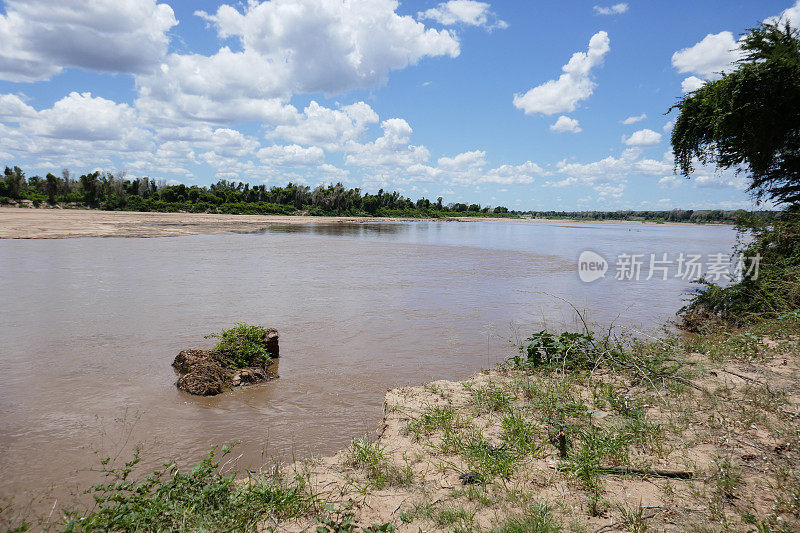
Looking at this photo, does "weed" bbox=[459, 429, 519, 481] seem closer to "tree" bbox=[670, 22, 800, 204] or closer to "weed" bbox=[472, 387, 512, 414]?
"weed" bbox=[472, 387, 512, 414]

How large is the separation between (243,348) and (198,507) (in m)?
3.60

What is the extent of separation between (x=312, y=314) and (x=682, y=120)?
49.7ft

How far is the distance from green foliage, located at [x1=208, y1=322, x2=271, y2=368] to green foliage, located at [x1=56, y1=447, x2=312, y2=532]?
2896mm

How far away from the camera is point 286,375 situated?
6680 mm

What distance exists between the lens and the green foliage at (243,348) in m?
6.49

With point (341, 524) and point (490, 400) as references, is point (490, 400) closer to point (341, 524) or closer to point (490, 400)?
point (490, 400)

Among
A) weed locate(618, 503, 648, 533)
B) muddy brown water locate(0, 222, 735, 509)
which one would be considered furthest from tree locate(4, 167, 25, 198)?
weed locate(618, 503, 648, 533)

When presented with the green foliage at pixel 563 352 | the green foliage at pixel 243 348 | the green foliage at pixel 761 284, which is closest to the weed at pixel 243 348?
the green foliage at pixel 243 348

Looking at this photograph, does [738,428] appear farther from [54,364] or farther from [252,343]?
[54,364]

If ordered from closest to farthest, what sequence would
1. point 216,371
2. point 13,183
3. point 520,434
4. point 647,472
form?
point 647,472 → point 520,434 → point 216,371 → point 13,183

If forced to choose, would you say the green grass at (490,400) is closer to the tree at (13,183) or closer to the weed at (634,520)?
the weed at (634,520)

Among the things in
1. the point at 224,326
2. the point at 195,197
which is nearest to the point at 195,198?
the point at 195,197

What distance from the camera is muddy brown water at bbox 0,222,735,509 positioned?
470 cm

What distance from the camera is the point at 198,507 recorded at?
3.19 meters
